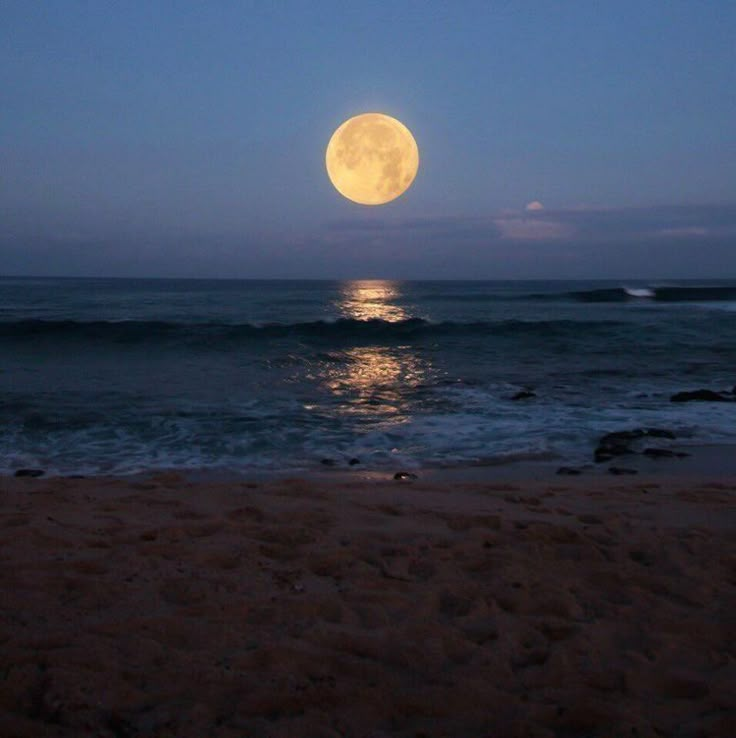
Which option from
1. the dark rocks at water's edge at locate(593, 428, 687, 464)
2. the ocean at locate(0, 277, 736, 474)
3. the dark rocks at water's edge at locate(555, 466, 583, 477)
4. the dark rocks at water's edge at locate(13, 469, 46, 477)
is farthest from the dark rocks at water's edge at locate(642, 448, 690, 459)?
the dark rocks at water's edge at locate(13, 469, 46, 477)

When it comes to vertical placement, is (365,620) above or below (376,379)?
above

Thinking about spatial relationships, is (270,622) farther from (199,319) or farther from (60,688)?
(199,319)

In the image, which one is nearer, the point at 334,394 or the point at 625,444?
the point at 625,444

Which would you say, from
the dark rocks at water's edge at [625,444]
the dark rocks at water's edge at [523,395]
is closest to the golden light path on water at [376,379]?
the dark rocks at water's edge at [523,395]

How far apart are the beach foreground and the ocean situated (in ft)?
7.90

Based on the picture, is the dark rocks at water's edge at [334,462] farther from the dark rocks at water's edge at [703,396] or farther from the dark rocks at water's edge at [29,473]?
the dark rocks at water's edge at [703,396]

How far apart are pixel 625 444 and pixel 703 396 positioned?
3.68 meters

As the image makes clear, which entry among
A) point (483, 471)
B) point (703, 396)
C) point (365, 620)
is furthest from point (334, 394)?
point (365, 620)

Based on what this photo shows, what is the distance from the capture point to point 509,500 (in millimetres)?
5371

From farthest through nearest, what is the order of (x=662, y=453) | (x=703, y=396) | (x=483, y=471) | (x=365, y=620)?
(x=703, y=396)
(x=662, y=453)
(x=483, y=471)
(x=365, y=620)

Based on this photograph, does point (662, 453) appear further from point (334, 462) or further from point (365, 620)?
point (365, 620)

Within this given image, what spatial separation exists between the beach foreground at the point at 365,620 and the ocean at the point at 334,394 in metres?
2.41

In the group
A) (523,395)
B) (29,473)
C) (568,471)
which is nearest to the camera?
(29,473)

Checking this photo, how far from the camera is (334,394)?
1150 centimetres
